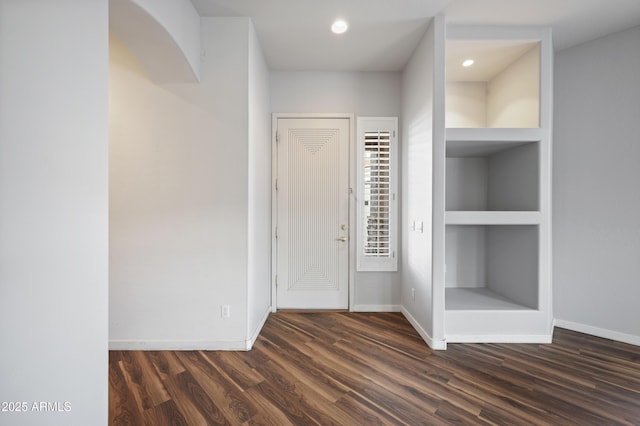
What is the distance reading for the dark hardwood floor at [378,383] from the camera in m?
1.62

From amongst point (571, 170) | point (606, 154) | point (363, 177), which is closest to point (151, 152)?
point (363, 177)

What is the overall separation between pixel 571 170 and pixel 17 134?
159 inches

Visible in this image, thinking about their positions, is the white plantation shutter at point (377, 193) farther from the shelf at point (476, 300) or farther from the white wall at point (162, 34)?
the white wall at point (162, 34)

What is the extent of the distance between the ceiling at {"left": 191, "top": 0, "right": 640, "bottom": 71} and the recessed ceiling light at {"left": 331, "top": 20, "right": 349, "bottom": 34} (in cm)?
5

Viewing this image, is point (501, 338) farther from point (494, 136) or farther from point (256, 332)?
point (256, 332)

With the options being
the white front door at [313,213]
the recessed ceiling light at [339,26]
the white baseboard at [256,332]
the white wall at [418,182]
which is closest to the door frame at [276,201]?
the white front door at [313,213]

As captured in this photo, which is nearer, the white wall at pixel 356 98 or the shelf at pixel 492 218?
the shelf at pixel 492 218

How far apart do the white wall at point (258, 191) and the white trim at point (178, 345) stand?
0.53ft

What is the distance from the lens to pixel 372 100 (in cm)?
328

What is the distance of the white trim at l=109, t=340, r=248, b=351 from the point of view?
2.36 metres

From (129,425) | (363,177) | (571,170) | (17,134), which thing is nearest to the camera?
(17,134)

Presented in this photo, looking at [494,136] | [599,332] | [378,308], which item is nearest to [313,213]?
[378,308]

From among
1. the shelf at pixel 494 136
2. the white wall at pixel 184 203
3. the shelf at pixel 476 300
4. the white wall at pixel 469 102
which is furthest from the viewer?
the white wall at pixel 469 102

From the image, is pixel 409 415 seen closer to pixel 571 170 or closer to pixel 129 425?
pixel 129 425
